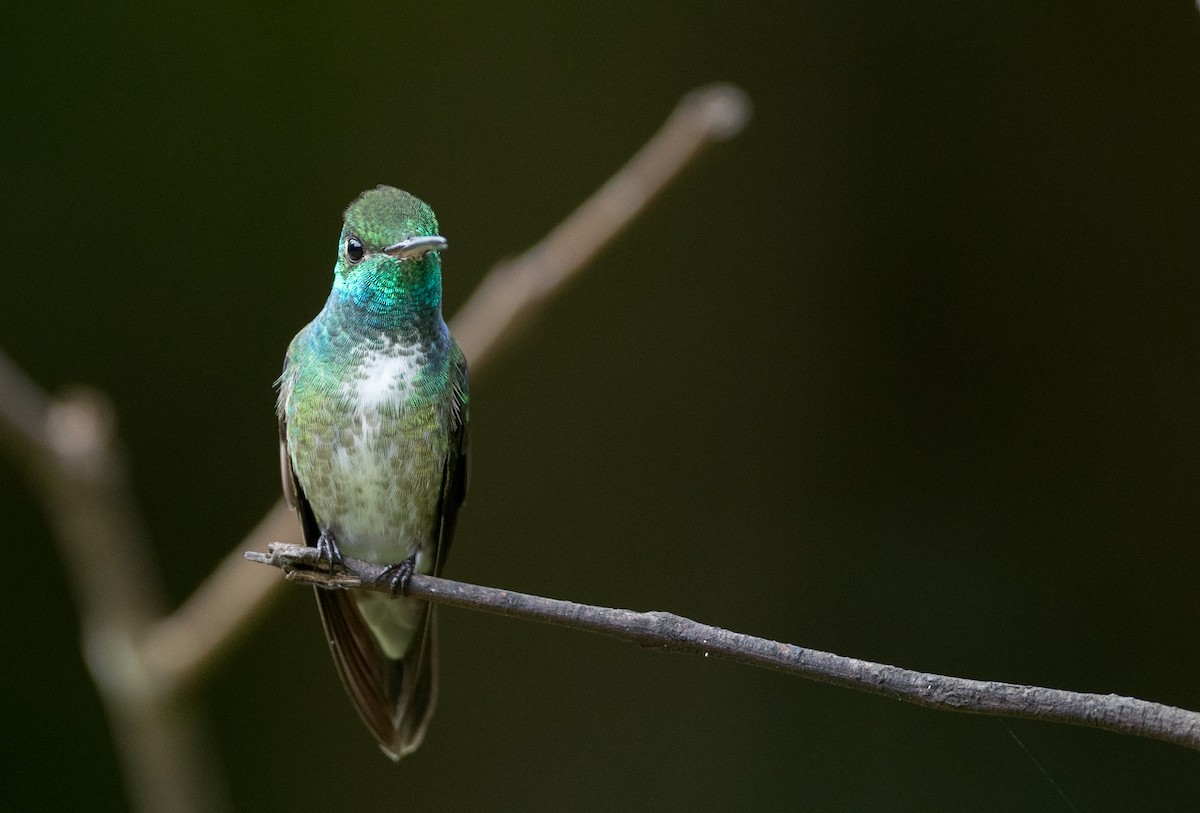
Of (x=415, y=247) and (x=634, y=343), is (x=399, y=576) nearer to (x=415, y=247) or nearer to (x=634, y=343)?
(x=415, y=247)

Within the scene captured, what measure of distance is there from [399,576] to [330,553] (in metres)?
0.16

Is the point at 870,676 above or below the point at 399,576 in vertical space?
above

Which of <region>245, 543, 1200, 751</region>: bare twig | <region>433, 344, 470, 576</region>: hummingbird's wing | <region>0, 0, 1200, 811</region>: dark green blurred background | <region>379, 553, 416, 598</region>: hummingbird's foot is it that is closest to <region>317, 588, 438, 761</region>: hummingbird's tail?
<region>433, 344, 470, 576</region>: hummingbird's wing

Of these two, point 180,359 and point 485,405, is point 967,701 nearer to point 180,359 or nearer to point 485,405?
point 485,405

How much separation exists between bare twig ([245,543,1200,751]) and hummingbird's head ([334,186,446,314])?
49 cm

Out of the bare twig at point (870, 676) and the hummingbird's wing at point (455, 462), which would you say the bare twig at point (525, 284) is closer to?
the hummingbird's wing at point (455, 462)

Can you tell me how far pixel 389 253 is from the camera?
4.81ft

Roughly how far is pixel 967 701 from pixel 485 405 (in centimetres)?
240

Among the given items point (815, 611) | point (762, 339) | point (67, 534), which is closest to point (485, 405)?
point (762, 339)

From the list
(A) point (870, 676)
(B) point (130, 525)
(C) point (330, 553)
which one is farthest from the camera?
(B) point (130, 525)

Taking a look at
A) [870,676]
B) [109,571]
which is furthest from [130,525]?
[870,676]

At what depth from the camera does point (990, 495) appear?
2.96 m

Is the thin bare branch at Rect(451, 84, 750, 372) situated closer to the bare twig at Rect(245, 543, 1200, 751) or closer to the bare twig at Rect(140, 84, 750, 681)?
the bare twig at Rect(140, 84, 750, 681)

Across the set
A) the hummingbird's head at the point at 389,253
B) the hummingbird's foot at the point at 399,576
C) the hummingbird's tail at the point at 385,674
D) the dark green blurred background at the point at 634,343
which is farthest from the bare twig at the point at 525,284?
the dark green blurred background at the point at 634,343
